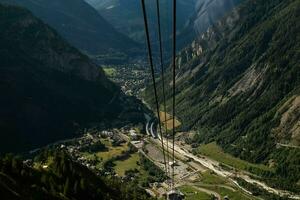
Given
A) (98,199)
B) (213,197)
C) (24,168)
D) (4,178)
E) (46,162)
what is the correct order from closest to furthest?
(4,178) < (24,168) < (98,199) < (46,162) < (213,197)

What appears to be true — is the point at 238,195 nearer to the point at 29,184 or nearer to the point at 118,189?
the point at 118,189

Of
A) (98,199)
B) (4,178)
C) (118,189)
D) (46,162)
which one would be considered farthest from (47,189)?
(118,189)

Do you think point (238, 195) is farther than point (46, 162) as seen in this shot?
Yes

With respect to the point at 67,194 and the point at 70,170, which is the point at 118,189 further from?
the point at 67,194

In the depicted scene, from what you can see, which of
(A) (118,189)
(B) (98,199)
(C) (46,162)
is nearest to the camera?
(B) (98,199)

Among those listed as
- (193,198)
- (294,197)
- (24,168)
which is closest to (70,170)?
(24,168)

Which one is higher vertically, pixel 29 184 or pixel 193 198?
pixel 29 184
